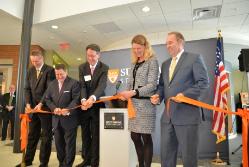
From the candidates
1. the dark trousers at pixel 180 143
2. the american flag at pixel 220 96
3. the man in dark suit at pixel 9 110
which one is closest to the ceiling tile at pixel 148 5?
the american flag at pixel 220 96

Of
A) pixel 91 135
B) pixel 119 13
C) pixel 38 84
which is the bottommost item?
pixel 91 135

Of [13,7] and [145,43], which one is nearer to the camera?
[145,43]

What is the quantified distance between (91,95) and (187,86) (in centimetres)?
134

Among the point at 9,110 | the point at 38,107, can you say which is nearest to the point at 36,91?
the point at 38,107

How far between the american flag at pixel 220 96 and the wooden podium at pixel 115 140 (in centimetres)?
175

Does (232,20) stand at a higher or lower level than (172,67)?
higher

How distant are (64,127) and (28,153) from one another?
0.89 m

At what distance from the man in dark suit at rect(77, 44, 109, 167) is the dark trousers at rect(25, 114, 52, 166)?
18.7 inches

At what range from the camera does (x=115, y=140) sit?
2.91 metres

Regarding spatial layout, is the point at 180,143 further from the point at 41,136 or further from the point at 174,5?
the point at 174,5

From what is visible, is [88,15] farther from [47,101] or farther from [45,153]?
[45,153]

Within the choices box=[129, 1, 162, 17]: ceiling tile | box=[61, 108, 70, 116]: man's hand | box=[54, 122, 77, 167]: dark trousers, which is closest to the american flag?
box=[129, 1, 162, 17]: ceiling tile

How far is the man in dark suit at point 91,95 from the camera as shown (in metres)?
2.97

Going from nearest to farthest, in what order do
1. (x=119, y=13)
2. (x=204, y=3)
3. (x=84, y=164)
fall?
(x=84, y=164) < (x=204, y=3) < (x=119, y=13)
